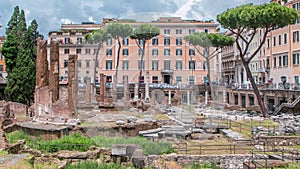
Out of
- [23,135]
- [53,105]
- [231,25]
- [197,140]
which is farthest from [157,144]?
[231,25]

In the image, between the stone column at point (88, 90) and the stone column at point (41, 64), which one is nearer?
the stone column at point (41, 64)

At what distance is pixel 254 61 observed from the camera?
5306cm

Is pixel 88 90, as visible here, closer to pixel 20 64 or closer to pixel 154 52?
pixel 20 64

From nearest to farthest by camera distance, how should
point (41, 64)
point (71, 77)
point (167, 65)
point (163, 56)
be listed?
point (163, 56), point (167, 65), point (71, 77), point (41, 64)

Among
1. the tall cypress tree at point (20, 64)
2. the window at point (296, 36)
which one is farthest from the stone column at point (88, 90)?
the window at point (296, 36)

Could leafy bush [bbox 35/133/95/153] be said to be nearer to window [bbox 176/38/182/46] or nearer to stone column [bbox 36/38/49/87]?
window [bbox 176/38/182/46]

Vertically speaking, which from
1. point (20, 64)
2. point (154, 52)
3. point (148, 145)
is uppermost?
point (20, 64)

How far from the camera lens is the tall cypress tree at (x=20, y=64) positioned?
130 ft

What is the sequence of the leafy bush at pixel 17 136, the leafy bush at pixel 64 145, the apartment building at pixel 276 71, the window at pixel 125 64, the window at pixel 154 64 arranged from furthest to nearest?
the apartment building at pixel 276 71 < the window at pixel 125 64 < the window at pixel 154 64 < the leafy bush at pixel 17 136 < the leafy bush at pixel 64 145

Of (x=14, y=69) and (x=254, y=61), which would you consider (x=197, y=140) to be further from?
(x=254, y=61)

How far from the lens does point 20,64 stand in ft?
132

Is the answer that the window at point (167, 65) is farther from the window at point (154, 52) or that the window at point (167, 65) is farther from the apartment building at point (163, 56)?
the window at point (154, 52)

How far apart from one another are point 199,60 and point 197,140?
419cm

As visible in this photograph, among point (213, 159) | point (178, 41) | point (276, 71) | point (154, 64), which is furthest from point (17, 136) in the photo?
point (276, 71)
